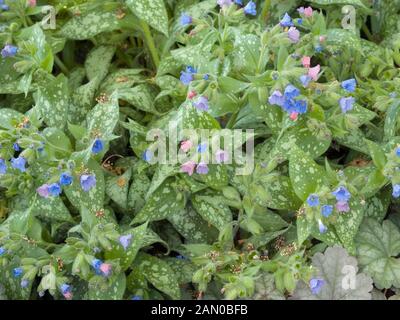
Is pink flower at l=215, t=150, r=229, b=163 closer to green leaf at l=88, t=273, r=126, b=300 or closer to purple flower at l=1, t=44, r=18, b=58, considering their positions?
green leaf at l=88, t=273, r=126, b=300

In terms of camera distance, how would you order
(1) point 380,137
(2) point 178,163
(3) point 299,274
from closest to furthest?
(3) point 299,274 < (2) point 178,163 < (1) point 380,137

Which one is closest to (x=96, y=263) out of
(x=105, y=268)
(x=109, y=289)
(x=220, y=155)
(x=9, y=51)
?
(x=105, y=268)

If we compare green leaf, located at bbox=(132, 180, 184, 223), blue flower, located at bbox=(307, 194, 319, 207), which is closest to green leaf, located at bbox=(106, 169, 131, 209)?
green leaf, located at bbox=(132, 180, 184, 223)

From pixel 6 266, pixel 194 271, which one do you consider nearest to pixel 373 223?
pixel 194 271

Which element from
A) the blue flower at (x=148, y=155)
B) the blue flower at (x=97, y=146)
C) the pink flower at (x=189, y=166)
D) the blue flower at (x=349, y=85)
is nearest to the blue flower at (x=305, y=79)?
the blue flower at (x=349, y=85)
